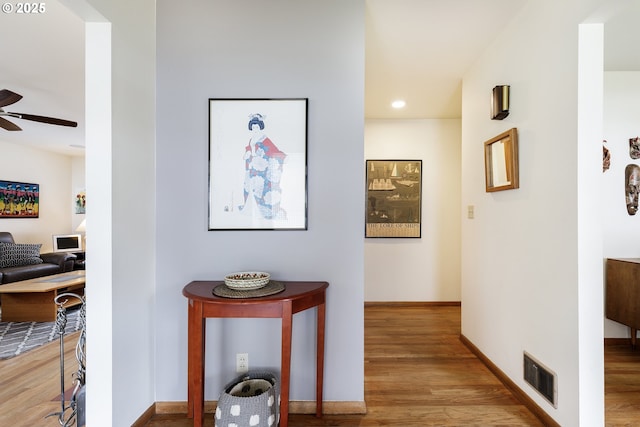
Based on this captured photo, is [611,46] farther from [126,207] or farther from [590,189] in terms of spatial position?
[126,207]

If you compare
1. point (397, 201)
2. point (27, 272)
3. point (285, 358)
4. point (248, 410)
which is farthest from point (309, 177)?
point (27, 272)

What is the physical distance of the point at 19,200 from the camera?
4.93 m

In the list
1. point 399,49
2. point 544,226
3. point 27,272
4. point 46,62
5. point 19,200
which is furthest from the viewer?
point 19,200

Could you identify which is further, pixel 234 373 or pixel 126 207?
pixel 234 373

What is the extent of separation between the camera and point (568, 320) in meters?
1.49

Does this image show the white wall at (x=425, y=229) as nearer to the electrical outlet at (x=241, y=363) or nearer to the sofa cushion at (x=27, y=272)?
the electrical outlet at (x=241, y=363)

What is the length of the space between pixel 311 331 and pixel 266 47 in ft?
5.59

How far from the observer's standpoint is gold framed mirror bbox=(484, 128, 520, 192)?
6.15 ft

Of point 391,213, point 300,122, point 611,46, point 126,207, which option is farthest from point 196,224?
point 611,46

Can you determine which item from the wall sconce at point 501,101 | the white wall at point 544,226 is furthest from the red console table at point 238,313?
the wall sconce at point 501,101

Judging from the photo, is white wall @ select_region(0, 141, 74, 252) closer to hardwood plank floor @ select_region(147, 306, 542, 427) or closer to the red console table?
hardwood plank floor @ select_region(147, 306, 542, 427)

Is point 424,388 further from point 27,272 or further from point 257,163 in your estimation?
point 27,272

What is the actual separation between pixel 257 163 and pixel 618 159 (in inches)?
123

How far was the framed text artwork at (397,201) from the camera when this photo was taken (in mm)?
3793
